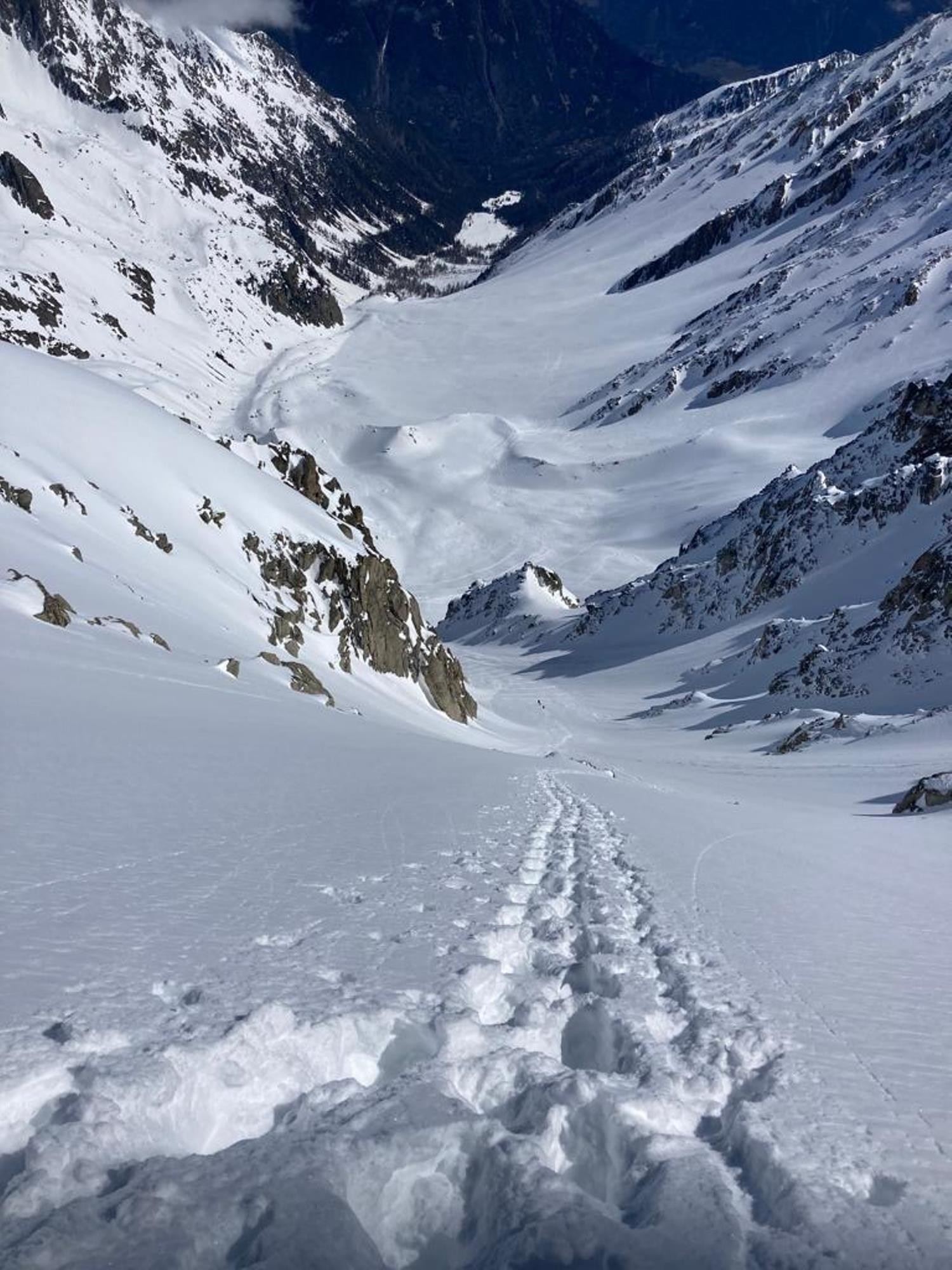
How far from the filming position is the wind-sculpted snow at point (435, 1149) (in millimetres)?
2023

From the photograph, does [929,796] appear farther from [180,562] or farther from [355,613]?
[355,613]

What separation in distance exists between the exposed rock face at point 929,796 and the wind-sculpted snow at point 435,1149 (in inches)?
408

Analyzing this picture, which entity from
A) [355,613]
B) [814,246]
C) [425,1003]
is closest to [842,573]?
[355,613]

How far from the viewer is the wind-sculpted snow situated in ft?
6.64

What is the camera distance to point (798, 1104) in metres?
2.75

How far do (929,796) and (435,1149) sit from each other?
12.0m

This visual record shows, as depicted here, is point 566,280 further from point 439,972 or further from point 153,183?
point 439,972

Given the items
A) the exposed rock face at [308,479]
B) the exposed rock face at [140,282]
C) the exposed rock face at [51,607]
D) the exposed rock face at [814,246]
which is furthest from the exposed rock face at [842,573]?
the exposed rock face at [140,282]

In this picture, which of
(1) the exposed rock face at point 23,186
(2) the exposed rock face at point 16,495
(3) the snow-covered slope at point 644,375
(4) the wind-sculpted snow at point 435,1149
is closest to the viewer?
(4) the wind-sculpted snow at point 435,1149

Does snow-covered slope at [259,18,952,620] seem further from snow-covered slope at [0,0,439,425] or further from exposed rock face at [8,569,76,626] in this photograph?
exposed rock face at [8,569,76,626]

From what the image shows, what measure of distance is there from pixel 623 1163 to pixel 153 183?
208 meters

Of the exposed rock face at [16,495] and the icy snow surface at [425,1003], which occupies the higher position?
the exposed rock face at [16,495]

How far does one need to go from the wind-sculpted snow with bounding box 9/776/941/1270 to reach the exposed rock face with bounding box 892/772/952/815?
10367 millimetres

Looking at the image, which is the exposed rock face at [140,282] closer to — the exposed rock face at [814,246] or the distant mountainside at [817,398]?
the exposed rock face at [814,246]
